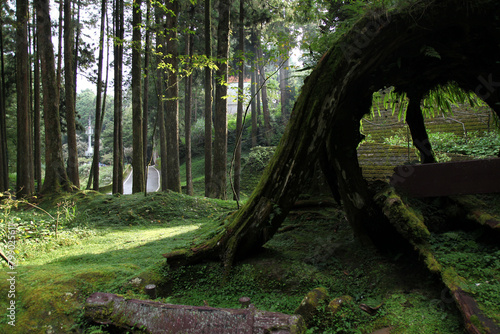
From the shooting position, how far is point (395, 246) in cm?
402

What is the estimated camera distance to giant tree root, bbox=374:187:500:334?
237 centimetres

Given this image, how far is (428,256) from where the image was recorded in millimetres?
3238

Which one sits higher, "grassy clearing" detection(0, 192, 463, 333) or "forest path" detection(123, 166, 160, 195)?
"grassy clearing" detection(0, 192, 463, 333)

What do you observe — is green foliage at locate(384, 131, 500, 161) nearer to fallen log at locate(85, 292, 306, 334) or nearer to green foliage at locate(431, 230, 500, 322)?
green foliage at locate(431, 230, 500, 322)

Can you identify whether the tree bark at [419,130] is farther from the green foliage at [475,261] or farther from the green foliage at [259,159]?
the green foliage at [259,159]

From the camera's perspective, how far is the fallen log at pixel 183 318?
8.23ft

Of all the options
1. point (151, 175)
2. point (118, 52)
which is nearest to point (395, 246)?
point (118, 52)

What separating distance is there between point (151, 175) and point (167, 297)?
3163cm

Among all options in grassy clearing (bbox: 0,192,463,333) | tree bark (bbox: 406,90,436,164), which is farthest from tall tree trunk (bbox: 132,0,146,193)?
tree bark (bbox: 406,90,436,164)

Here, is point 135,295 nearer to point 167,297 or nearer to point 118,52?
point 167,297

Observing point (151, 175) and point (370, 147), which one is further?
point (151, 175)

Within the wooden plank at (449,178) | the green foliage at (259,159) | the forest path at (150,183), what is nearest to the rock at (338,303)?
the wooden plank at (449,178)

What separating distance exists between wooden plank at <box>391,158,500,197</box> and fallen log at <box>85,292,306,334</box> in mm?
Answer: 2644

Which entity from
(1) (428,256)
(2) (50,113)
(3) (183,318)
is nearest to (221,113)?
(2) (50,113)
